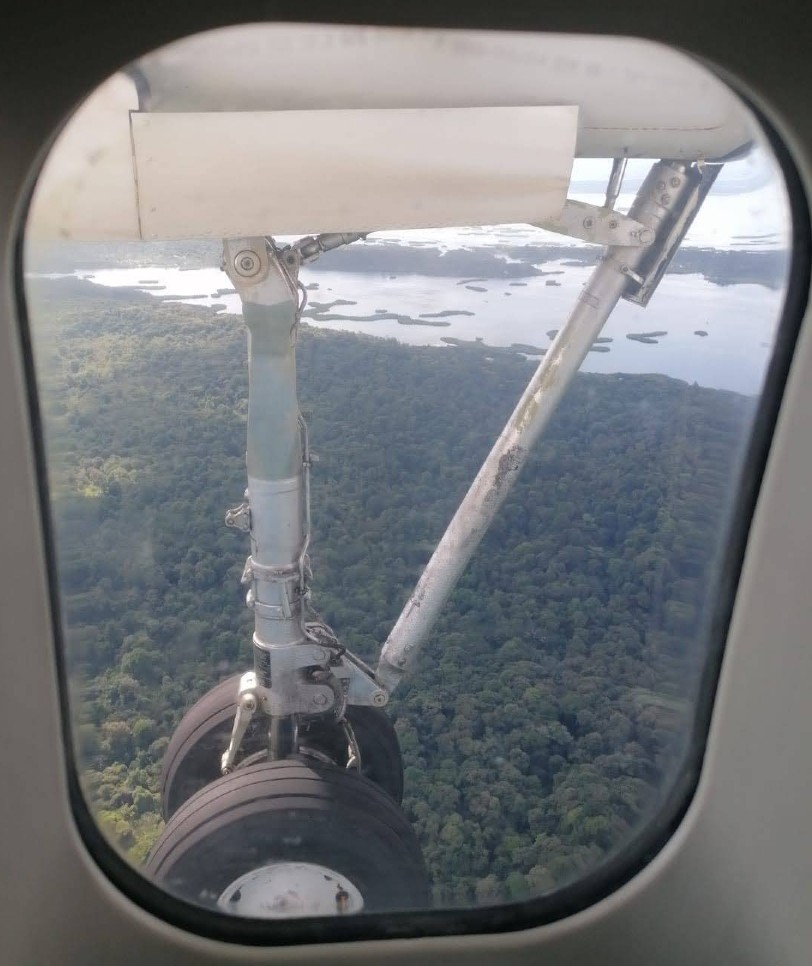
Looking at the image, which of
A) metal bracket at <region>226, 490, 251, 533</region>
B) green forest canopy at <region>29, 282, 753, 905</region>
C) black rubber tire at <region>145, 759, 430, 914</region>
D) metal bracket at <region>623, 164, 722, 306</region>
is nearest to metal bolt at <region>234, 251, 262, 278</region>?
green forest canopy at <region>29, 282, 753, 905</region>

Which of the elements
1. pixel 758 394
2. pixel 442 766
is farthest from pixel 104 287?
pixel 442 766

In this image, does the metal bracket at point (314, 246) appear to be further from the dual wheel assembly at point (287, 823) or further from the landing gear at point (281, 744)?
the dual wheel assembly at point (287, 823)

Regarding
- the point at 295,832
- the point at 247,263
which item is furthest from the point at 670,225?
the point at 295,832

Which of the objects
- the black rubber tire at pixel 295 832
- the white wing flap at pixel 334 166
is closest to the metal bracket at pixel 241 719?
the black rubber tire at pixel 295 832

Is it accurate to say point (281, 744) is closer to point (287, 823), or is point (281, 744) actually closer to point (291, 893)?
point (287, 823)

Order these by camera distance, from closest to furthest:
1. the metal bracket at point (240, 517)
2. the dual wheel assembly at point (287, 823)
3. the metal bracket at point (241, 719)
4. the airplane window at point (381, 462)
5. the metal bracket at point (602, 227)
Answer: the airplane window at point (381, 462) < the dual wheel assembly at point (287, 823) < the metal bracket at point (602, 227) < the metal bracket at point (240, 517) < the metal bracket at point (241, 719)

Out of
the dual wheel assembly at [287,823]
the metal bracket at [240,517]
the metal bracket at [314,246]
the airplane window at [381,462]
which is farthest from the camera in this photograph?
the metal bracket at [240,517]

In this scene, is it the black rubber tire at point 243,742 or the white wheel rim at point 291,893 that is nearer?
the white wheel rim at point 291,893
